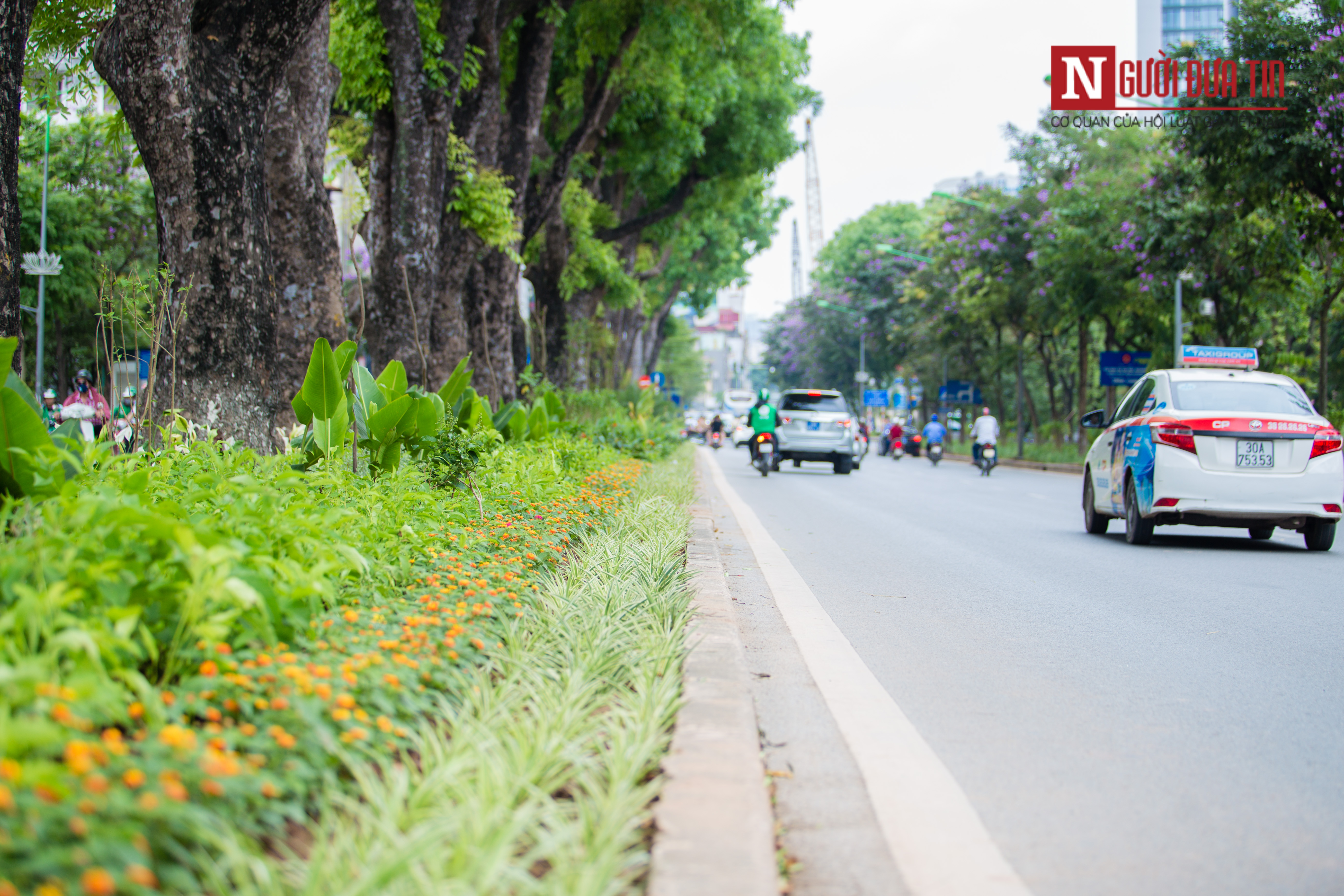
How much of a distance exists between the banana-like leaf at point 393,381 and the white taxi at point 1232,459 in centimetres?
617

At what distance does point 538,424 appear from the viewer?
507 inches

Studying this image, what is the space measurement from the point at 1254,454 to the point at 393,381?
6933 millimetres

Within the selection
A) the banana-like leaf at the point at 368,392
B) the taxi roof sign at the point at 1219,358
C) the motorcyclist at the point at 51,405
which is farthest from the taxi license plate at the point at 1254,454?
the motorcyclist at the point at 51,405

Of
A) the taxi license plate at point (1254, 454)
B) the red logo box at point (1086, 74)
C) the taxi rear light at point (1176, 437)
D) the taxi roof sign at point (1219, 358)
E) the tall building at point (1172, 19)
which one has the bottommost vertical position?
the taxi license plate at point (1254, 454)

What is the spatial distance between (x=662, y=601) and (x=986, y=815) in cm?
217

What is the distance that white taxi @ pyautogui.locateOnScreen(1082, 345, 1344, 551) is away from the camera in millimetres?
9695

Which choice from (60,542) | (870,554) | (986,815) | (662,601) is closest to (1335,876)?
(986,815)

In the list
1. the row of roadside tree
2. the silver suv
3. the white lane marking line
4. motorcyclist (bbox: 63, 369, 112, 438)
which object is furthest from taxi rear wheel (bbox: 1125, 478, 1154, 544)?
the silver suv

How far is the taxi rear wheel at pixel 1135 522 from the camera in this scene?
33.8 ft

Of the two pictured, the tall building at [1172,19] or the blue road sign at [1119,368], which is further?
the tall building at [1172,19]

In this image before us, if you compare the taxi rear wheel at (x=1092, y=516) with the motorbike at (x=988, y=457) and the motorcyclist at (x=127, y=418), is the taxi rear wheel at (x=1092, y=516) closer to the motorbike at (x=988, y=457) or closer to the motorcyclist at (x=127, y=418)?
the motorcyclist at (x=127, y=418)

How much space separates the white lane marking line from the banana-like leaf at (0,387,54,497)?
3.02 meters

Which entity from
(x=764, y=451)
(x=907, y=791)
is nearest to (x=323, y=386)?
(x=907, y=791)

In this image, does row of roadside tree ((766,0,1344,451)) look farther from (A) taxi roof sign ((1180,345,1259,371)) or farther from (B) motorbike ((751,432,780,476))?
(B) motorbike ((751,432,780,476))
